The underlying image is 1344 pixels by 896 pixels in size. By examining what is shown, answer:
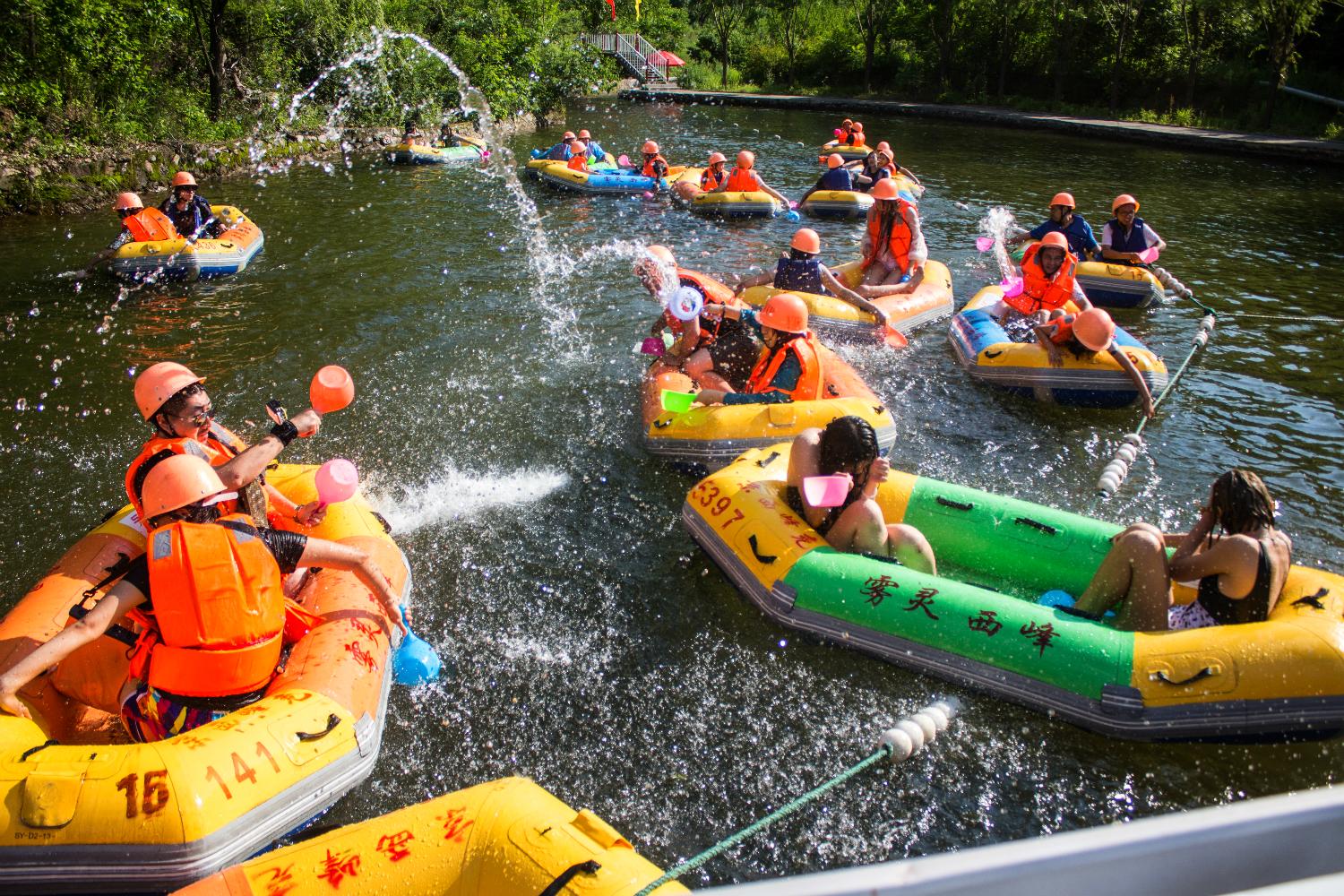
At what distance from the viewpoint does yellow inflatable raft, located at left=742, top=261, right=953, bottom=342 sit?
32.8ft

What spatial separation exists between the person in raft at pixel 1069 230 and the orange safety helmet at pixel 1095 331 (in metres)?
2.82

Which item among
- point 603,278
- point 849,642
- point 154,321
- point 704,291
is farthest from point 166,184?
point 849,642

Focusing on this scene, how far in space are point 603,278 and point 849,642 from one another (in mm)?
8588

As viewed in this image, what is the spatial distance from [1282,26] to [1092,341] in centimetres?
2426

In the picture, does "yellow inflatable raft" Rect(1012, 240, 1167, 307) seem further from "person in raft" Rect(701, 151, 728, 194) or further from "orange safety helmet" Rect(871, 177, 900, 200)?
"person in raft" Rect(701, 151, 728, 194)

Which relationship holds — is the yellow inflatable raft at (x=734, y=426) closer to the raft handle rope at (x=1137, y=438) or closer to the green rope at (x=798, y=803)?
the raft handle rope at (x=1137, y=438)

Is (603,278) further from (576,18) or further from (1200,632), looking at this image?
(576,18)

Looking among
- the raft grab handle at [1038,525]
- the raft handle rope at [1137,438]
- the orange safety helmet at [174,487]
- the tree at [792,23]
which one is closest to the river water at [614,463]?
the raft handle rope at [1137,438]

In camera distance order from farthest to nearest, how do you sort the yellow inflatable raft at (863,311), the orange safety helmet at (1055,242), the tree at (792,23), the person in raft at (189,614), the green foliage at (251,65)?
the tree at (792,23) → the green foliage at (251,65) → the yellow inflatable raft at (863,311) → the orange safety helmet at (1055,242) → the person in raft at (189,614)

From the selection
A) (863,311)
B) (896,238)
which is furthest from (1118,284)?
(863,311)

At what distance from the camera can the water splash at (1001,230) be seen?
1255 cm

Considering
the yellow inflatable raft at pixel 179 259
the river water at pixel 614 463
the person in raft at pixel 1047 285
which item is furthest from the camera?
the yellow inflatable raft at pixel 179 259

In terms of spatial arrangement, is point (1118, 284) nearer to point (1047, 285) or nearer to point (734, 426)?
point (1047, 285)

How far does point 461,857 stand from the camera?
10.5ft
